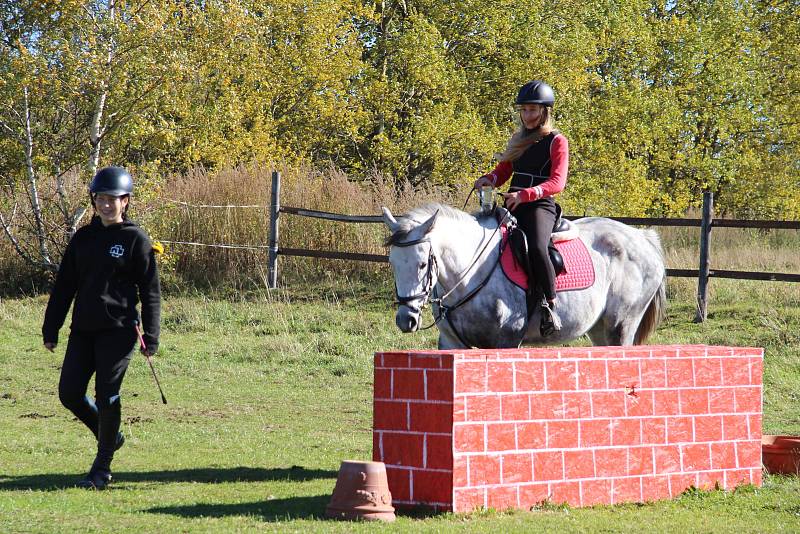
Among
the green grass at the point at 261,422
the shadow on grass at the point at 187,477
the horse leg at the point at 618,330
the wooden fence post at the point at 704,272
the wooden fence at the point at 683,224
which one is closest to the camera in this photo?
the green grass at the point at 261,422

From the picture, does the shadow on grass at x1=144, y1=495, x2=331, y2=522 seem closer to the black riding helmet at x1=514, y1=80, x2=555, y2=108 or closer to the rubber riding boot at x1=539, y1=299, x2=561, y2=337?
the rubber riding boot at x1=539, y1=299, x2=561, y2=337

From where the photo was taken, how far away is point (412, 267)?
7.61 m

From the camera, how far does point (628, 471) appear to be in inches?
279

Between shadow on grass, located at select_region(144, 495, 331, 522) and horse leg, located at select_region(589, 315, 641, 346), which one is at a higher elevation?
horse leg, located at select_region(589, 315, 641, 346)

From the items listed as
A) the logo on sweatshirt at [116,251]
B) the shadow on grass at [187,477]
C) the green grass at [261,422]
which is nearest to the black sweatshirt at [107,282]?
the logo on sweatshirt at [116,251]

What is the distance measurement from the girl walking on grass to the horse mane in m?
1.61

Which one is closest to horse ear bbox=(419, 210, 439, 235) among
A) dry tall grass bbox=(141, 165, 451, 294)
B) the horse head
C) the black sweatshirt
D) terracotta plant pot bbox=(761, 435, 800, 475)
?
the horse head

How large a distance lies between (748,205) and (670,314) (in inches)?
810

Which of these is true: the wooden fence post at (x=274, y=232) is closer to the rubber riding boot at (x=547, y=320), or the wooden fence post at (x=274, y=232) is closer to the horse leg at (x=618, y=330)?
the horse leg at (x=618, y=330)

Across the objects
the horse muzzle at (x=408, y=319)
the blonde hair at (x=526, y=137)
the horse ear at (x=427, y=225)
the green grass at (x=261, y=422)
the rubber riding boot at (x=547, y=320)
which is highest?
the blonde hair at (x=526, y=137)

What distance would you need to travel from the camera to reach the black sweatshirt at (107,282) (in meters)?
7.34

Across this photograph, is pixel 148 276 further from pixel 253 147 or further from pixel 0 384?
pixel 253 147

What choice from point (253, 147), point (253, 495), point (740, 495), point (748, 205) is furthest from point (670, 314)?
point (748, 205)

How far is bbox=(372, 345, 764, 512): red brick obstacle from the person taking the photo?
6453 millimetres
